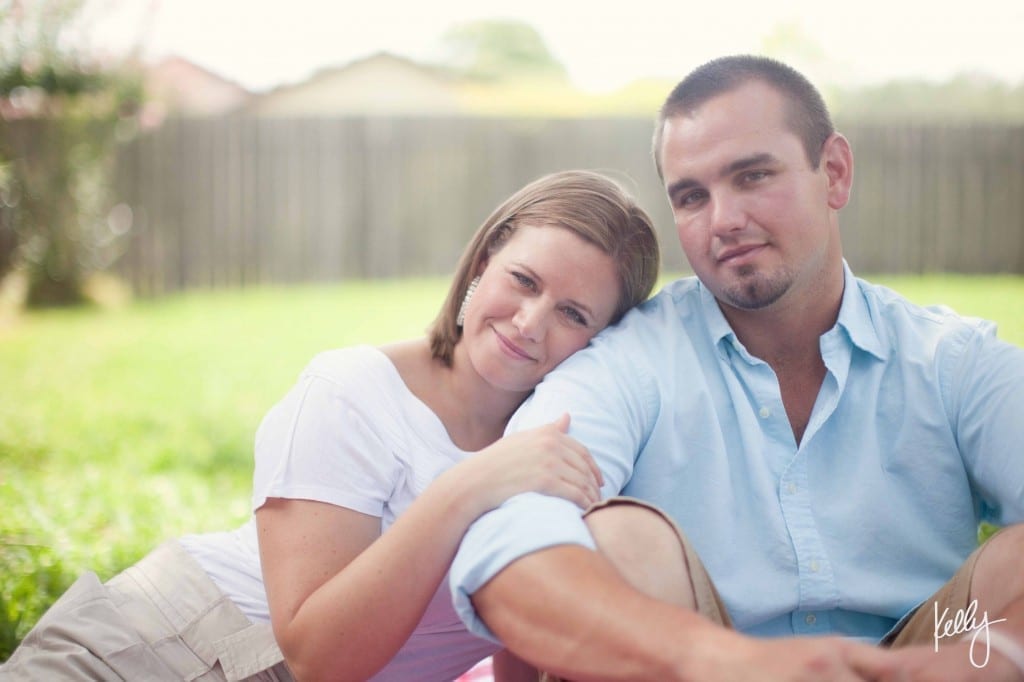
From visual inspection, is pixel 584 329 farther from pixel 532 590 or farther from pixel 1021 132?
pixel 1021 132

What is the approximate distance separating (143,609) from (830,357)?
1674 millimetres

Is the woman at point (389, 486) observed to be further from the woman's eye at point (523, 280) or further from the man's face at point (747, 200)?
the man's face at point (747, 200)

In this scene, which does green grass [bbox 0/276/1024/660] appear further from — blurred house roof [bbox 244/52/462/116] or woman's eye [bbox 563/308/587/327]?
blurred house roof [bbox 244/52/462/116]

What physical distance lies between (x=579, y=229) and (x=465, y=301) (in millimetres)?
365

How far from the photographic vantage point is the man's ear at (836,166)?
264 centimetres

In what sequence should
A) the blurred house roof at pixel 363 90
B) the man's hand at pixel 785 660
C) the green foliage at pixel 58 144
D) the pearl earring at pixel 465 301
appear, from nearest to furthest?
the man's hand at pixel 785 660
the pearl earring at pixel 465 301
the green foliage at pixel 58 144
the blurred house roof at pixel 363 90

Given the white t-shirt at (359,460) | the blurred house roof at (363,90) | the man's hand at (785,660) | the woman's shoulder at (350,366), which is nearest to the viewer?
the man's hand at (785,660)

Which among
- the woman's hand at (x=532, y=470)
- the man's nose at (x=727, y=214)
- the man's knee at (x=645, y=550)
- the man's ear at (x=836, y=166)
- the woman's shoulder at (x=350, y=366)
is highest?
the man's ear at (x=836, y=166)

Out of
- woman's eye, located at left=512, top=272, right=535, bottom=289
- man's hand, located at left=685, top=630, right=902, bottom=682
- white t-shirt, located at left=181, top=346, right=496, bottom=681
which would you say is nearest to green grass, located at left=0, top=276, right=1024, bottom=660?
white t-shirt, located at left=181, top=346, right=496, bottom=681

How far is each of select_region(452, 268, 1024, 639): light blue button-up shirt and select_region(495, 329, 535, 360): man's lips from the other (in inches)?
4.4

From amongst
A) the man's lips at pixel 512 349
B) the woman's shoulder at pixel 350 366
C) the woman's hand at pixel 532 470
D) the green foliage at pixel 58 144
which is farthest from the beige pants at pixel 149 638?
the green foliage at pixel 58 144

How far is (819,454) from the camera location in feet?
7.75

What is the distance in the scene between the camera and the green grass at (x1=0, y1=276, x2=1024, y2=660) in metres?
3.97

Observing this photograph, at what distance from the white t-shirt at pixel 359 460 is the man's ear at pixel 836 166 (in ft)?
3.73
